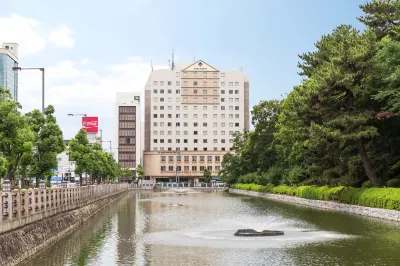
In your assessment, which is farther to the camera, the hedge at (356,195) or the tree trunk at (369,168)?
the tree trunk at (369,168)

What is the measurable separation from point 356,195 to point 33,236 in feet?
93.7

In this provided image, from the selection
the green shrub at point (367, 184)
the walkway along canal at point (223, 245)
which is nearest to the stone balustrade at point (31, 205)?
the walkway along canal at point (223, 245)

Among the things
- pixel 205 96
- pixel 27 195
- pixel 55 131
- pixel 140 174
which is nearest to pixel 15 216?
pixel 27 195

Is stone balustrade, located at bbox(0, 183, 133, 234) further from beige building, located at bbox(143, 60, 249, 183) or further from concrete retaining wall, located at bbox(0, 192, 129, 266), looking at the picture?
beige building, located at bbox(143, 60, 249, 183)

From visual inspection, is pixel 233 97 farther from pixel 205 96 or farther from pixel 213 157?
pixel 213 157

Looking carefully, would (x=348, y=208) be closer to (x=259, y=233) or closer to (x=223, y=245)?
(x=259, y=233)

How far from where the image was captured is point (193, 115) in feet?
595

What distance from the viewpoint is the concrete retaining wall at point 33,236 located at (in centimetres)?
1770

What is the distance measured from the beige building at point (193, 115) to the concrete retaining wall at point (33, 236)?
145 metres

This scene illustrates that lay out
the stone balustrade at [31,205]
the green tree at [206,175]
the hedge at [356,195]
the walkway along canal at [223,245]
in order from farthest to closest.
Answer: the green tree at [206,175] → the hedge at [356,195] → the stone balustrade at [31,205] → the walkway along canal at [223,245]

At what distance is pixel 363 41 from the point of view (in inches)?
1649

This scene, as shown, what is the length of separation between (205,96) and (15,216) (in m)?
162

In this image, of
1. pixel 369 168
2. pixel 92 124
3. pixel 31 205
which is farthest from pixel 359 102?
pixel 92 124

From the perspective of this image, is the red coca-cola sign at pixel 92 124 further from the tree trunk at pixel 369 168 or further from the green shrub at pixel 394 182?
the green shrub at pixel 394 182
